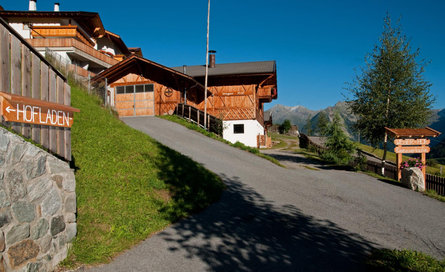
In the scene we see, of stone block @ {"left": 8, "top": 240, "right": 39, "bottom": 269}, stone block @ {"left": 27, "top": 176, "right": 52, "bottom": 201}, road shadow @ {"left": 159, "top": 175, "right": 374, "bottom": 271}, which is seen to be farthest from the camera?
road shadow @ {"left": 159, "top": 175, "right": 374, "bottom": 271}

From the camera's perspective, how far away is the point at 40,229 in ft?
12.9

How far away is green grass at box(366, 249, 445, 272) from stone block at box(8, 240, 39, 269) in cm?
498

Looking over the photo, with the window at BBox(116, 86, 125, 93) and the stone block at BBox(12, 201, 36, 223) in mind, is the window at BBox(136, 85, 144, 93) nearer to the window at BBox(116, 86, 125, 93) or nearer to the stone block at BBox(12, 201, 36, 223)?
the window at BBox(116, 86, 125, 93)

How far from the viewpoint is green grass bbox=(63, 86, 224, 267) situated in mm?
5023

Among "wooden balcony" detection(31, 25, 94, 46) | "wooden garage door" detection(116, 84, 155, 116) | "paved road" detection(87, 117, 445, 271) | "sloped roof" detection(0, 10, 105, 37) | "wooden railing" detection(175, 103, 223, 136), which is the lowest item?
"paved road" detection(87, 117, 445, 271)

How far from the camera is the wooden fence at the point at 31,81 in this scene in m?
3.89

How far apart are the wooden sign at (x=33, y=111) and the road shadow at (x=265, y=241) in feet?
9.40

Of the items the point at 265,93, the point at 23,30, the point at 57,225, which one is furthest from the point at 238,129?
the point at 23,30

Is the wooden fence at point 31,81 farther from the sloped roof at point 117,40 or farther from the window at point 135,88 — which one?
the sloped roof at point 117,40

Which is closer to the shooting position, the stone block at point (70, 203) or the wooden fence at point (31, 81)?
the wooden fence at point (31, 81)

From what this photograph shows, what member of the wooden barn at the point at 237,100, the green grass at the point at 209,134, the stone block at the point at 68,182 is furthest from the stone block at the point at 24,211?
the wooden barn at the point at 237,100

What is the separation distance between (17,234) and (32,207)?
0.37 meters

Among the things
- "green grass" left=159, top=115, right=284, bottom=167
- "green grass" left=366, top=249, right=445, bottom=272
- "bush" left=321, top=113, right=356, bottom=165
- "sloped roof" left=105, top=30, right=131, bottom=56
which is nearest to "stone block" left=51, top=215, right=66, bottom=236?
"green grass" left=366, top=249, right=445, bottom=272

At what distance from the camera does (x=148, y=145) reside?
10.1 m
